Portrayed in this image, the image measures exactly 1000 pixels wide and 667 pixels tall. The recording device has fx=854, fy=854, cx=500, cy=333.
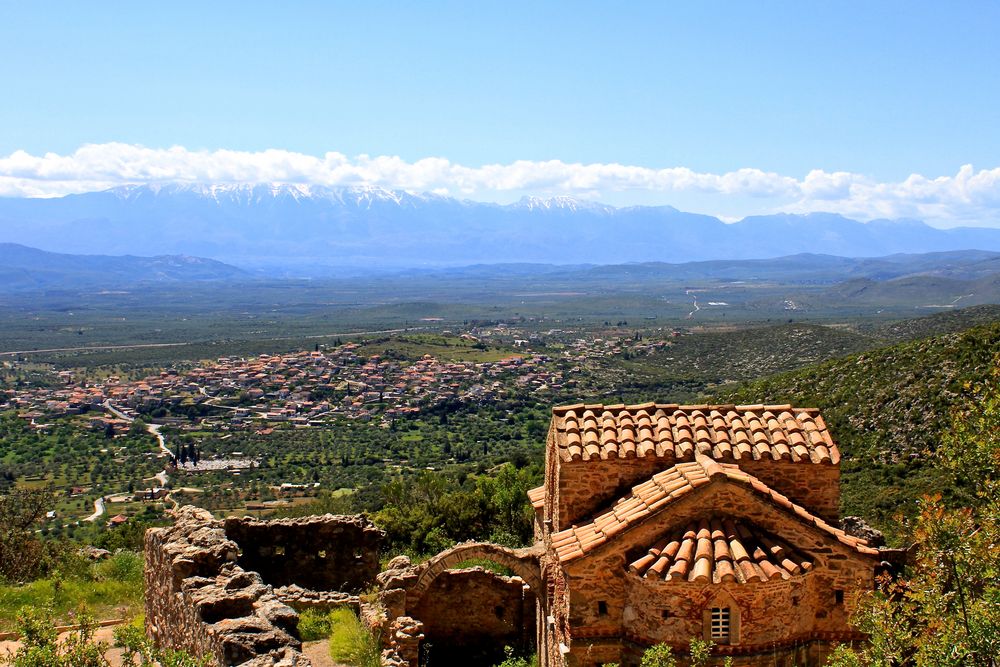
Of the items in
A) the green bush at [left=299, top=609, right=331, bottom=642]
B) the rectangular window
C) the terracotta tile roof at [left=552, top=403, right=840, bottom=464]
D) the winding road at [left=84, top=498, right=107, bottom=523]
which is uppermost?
the terracotta tile roof at [left=552, top=403, right=840, bottom=464]

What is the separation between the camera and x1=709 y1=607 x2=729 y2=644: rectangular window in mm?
11039

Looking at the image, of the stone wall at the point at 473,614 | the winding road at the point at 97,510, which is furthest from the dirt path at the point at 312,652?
the winding road at the point at 97,510

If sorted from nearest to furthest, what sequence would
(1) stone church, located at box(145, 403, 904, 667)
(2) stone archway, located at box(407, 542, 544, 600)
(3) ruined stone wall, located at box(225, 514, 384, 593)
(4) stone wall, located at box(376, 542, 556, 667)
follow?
(1) stone church, located at box(145, 403, 904, 667), (2) stone archway, located at box(407, 542, 544, 600), (4) stone wall, located at box(376, 542, 556, 667), (3) ruined stone wall, located at box(225, 514, 384, 593)

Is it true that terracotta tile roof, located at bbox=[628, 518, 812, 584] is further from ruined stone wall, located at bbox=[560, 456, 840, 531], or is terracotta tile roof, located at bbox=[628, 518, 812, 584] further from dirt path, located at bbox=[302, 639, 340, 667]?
dirt path, located at bbox=[302, 639, 340, 667]

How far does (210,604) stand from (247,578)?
1276mm

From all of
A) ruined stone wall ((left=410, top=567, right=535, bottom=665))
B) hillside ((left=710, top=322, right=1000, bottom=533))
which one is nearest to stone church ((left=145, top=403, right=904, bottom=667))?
ruined stone wall ((left=410, top=567, right=535, bottom=665))

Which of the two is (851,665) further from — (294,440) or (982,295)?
(982,295)

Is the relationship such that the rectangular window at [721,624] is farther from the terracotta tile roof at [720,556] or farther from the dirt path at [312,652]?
the dirt path at [312,652]

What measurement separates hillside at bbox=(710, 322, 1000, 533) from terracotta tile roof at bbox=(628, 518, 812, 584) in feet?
45.0

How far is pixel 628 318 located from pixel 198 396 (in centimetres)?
11519

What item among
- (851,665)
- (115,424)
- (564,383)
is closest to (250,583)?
(851,665)

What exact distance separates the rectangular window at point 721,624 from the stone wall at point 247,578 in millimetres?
5247

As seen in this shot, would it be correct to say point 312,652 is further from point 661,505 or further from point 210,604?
point 661,505

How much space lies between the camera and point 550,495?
14602mm
